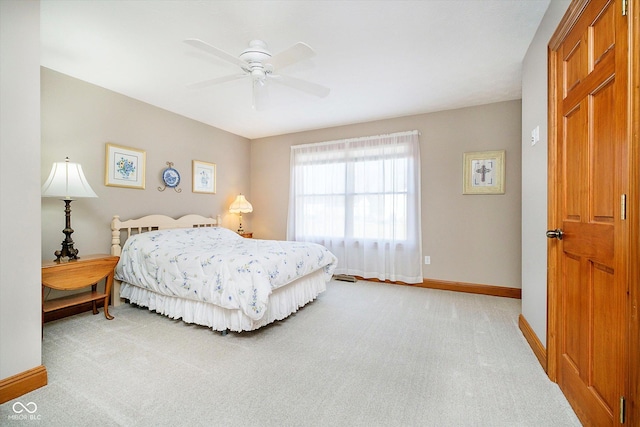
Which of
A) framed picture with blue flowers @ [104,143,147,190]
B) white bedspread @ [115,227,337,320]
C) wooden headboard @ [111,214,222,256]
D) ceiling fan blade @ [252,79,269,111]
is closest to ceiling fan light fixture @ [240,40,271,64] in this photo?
ceiling fan blade @ [252,79,269,111]

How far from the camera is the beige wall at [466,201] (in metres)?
3.50

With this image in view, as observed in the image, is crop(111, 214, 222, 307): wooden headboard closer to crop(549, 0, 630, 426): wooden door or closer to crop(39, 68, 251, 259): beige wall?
crop(39, 68, 251, 259): beige wall

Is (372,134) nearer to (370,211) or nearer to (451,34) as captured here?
(370,211)

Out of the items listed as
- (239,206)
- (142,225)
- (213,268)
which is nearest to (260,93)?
(213,268)

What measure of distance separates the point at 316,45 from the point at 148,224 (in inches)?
116

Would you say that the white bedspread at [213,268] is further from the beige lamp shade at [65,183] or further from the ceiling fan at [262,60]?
the ceiling fan at [262,60]

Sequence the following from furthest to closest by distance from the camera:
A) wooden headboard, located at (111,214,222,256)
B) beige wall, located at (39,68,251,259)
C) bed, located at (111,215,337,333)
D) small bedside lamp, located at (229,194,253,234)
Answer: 1. small bedside lamp, located at (229,194,253,234)
2. wooden headboard, located at (111,214,222,256)
3. beige wall, located at (39,68,251,259)
4. bed, located at (111,215,337,333)

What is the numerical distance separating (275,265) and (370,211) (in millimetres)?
2220

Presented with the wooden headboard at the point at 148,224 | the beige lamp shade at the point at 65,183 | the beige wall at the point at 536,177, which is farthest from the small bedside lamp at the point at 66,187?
the beige wall at the point at 536,177

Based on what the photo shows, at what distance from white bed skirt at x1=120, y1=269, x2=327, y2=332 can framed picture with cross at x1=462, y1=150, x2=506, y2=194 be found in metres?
2.48

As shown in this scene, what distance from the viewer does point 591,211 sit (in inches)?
52.9

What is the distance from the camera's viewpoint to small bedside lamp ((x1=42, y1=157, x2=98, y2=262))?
8.17ft

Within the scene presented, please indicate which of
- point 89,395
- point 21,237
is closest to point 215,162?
point 21,237

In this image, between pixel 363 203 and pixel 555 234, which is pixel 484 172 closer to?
pixel 363 203
